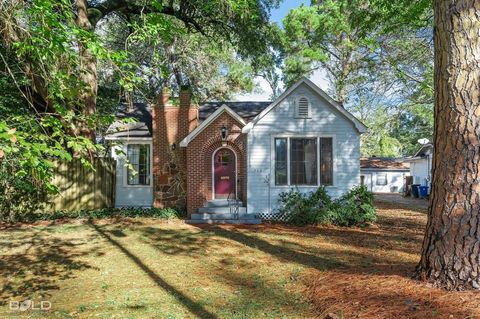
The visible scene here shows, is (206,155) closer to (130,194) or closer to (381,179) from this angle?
(130,194)

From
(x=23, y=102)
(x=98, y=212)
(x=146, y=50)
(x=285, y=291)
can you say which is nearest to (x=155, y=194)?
(x=98, y=212)

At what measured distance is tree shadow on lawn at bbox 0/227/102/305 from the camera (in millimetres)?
5504

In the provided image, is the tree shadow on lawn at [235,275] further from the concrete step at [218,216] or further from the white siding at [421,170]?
the white siding at [421,170]

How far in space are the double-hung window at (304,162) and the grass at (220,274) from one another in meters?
2.39

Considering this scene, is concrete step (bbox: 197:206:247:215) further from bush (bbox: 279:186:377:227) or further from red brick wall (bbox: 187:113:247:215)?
bush (bbox: 279:186:377:227)

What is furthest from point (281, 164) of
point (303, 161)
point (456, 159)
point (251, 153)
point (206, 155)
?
point (456, 159)

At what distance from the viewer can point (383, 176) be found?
114 ft

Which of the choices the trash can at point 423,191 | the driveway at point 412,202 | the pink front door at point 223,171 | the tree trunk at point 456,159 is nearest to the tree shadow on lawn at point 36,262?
the pink front door at point 223,171

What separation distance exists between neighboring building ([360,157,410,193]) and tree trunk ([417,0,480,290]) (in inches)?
1234

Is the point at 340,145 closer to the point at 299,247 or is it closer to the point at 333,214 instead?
the point at 333,214

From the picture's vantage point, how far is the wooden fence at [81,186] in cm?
1331

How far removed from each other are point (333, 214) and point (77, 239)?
7.75 metres

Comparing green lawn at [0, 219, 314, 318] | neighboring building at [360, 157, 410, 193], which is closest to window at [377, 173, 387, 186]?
neighboring building at [360, 157, 410, 193]

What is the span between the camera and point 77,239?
30.6 ft
